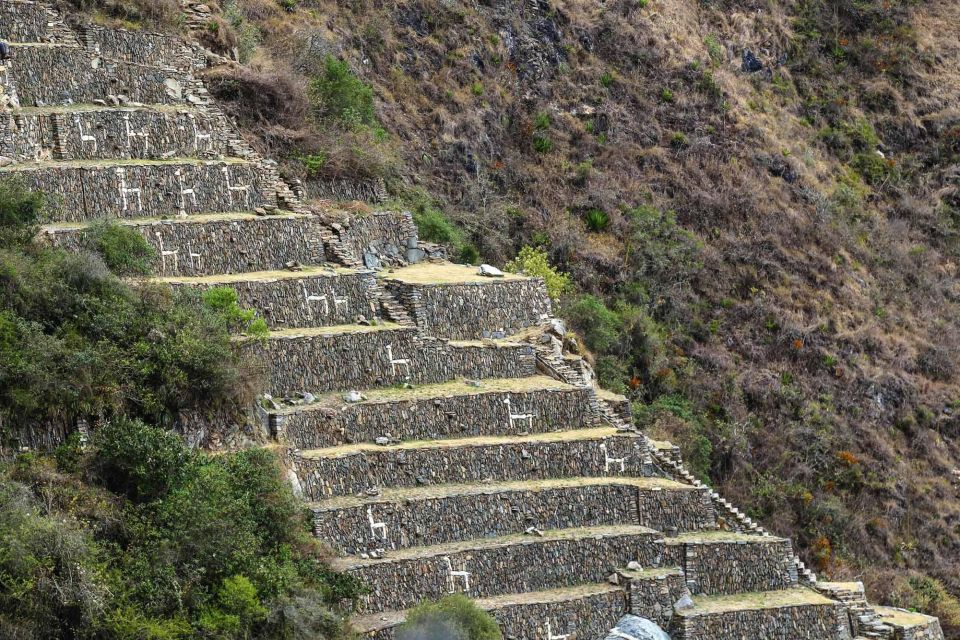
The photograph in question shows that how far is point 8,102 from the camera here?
1794 inches

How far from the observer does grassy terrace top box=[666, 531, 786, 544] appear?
4450 centimetres

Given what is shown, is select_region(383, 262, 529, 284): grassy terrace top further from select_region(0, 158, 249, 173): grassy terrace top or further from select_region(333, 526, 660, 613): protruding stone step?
select_region(333, 526, 660, 613): protruding stone step

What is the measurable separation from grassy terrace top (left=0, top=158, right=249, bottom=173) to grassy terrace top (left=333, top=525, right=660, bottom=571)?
12.0m

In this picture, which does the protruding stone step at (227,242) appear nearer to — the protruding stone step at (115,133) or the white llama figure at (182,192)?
the white llama figure at (182,192)

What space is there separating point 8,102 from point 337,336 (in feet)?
33.3

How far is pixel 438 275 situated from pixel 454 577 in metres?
11.3

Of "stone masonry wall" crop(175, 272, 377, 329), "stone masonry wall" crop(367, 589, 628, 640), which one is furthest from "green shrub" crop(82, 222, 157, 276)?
"stone masonry wall" crop(367, 589, 628, 640)

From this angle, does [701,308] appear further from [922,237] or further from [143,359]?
[143,359]

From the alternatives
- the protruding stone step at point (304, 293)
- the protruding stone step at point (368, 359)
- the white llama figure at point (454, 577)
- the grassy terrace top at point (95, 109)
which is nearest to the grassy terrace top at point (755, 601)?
the white llama figure at point (454, 577)

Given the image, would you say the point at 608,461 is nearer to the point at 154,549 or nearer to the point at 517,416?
the point at 517,416

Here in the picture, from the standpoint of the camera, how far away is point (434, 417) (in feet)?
144

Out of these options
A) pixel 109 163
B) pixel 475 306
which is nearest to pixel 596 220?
pixel 475 306

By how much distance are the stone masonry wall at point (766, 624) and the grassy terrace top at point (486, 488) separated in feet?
11.8

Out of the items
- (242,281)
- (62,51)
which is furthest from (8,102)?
(242,281)
